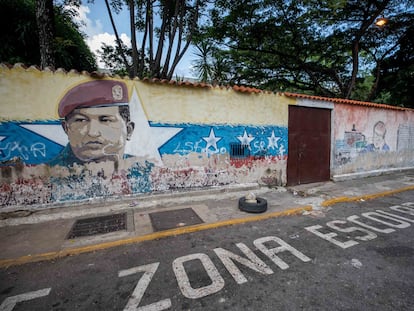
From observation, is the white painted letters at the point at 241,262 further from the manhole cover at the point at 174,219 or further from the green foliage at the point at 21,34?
the green foliage at the point at 21,34

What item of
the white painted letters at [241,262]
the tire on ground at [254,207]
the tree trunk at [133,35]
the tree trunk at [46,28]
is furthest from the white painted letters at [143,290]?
the tree trunk at [133,35]

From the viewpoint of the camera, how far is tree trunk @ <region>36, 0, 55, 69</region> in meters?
4.70

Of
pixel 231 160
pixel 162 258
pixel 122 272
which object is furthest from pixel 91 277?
pixel 231 160

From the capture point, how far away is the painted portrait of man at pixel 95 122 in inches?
169

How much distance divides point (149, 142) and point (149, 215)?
1825 millimetres

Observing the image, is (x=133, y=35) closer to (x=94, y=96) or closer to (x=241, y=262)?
(x=94, y=96)

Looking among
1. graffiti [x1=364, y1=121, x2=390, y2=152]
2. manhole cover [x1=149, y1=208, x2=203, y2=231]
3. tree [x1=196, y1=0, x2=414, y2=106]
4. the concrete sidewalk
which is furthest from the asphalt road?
tree [x1=196, y1=0, x2=414, y2=106]

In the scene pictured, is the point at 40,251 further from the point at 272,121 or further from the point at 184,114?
the point at 272,121

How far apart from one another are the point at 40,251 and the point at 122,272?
4.90 ft

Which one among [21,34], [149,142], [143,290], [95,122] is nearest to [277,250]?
[143,290]

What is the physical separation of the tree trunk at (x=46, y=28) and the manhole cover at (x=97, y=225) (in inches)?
153

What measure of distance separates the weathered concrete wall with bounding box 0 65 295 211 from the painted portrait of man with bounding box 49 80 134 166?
0.35 ft

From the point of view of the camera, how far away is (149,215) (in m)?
4.24

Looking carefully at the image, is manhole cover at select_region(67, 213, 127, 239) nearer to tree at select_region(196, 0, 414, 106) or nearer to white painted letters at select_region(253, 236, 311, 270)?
white painted letters at select_region(253, 236, 311, 270)
